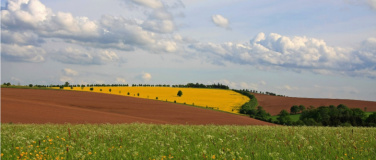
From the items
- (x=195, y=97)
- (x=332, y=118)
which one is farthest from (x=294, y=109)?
(x=195, y=97)

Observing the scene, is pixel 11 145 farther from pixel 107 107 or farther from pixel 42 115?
pixel 107 107

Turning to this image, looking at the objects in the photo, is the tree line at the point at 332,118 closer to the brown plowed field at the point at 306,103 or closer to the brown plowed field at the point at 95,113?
the brown plowed field at the point at 306,103

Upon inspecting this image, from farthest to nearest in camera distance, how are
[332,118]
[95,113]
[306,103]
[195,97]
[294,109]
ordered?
[195,97], [306,103], [294,109], [332,118], [95,113]

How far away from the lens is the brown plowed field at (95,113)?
34.3 metres

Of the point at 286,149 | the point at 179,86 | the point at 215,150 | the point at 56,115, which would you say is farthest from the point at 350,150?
the point at 179,86

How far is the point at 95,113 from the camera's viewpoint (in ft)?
133

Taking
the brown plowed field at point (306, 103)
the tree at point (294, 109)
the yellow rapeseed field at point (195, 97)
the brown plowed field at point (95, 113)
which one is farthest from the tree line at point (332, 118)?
the yellow rapeseed field at point (195, 97)

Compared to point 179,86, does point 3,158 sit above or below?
below

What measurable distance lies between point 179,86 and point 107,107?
5642 cm

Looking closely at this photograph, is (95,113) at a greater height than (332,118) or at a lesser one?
lesser

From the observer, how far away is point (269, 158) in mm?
9664

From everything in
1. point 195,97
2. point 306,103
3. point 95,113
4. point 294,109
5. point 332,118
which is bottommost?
point 95,113

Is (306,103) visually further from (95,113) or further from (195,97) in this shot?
(95,113)

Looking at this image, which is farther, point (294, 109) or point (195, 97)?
point (195, 97)
